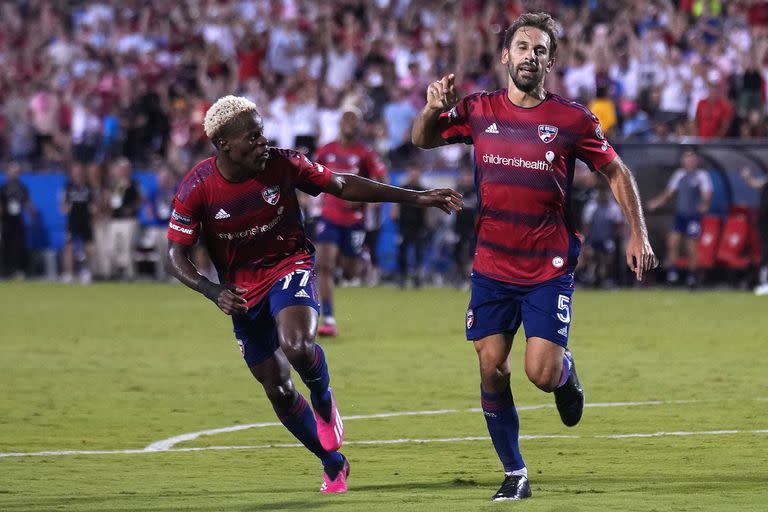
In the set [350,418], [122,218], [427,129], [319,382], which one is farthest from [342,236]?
[122,218]

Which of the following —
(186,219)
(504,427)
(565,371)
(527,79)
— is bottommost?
(504,427)

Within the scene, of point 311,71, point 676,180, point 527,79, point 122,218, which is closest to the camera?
point 527,79

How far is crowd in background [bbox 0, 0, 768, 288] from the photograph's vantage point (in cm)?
2661

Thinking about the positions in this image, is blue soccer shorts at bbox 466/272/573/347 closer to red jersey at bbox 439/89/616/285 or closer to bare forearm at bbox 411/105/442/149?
red jersey at bbox 439/89/616/285

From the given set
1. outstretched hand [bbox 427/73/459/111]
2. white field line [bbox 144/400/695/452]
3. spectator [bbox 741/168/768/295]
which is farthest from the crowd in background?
outstretched hand [bbox 427/73/459/111]

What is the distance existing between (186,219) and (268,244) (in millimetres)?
513

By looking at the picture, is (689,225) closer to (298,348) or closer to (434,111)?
(434,111)

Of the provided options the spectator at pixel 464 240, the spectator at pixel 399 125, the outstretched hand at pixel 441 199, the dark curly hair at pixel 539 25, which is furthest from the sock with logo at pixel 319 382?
the spectator at pixel 399 125

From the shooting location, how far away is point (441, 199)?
8.72m

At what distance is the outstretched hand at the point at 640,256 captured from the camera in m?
8.13

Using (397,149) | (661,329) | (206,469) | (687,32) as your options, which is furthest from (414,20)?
(206,469)

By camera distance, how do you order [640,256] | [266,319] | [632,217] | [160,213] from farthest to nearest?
[160,213]
[266,319]
[632,217]
[640,256]

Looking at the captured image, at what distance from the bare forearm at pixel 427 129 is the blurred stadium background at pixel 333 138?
194cm

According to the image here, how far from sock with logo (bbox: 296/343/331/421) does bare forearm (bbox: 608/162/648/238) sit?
1.87 meters
